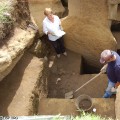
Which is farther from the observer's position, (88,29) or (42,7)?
(42,7)

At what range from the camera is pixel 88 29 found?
754 centimetres

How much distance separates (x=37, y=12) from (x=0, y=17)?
2.33 meters

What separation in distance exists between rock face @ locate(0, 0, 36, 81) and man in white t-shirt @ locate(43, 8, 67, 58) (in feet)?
1.22

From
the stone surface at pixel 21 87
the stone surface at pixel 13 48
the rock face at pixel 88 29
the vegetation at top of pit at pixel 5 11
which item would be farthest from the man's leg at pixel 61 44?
the vegetation at top of pit at pixel 5 11

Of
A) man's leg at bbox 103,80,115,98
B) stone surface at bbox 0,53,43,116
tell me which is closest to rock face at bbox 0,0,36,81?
stone surface at bbox 0,53,43,116

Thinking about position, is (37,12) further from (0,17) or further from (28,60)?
(0,17)

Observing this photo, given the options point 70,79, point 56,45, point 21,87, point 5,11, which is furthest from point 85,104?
point 5,11

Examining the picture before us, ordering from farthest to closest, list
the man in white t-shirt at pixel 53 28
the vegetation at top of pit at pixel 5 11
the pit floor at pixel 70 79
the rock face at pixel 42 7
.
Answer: the rock face at pixel 42 7, the pit floor at pixel 70 79, the man in white t-shirt at pixel 53 28, the vegetation at top of pit at pixel 5 11

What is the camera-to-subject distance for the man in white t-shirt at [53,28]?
6.91 meters

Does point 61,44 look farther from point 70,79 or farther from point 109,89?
point 109,89

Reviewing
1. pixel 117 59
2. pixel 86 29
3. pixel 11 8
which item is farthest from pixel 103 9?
pixel 11 8

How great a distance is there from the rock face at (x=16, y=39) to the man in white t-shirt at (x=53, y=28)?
0.37 meters

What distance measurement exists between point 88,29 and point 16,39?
74.1 inches

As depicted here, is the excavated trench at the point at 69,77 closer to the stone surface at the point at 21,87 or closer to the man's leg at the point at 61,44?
the man's leg at the point at 61,44
